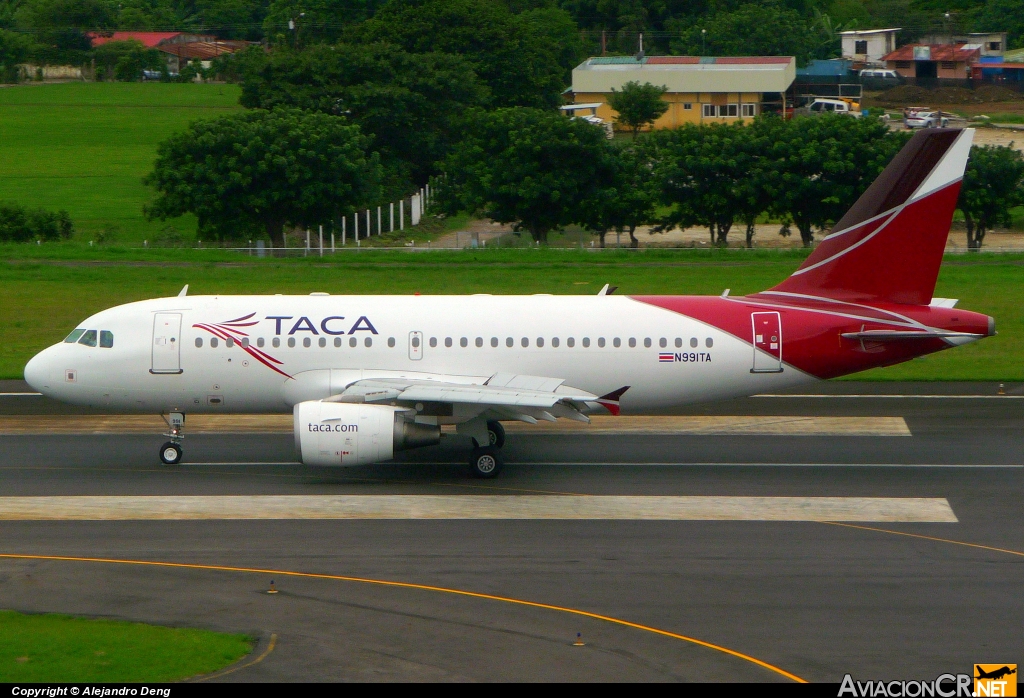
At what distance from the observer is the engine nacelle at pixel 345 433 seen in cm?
2589

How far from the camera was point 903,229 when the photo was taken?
28969 mm

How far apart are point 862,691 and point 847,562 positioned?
5974 mm

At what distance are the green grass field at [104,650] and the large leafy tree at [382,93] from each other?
64207mm

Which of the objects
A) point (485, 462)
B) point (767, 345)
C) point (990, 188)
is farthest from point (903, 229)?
point (990, 188)

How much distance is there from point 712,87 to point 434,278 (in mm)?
72997

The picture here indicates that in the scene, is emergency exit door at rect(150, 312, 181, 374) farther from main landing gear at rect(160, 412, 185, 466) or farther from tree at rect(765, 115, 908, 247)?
tree at rect(765, 115, 908, 247)

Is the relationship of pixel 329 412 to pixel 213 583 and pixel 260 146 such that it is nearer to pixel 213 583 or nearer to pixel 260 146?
pixel 213 583

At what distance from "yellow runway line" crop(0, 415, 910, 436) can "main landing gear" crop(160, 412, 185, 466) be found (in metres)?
3.60

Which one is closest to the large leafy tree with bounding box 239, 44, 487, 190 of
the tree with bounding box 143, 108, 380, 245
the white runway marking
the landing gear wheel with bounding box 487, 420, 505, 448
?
the tree with bounding box 143, 108, 380, 245

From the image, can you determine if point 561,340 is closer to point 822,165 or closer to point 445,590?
point 445,590

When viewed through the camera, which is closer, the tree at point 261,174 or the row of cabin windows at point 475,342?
the row of cabin windows at point 475,342

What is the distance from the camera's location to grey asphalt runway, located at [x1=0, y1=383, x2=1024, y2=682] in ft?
58.1

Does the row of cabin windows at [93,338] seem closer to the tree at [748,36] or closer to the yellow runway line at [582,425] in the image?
the yellow runway line at [582,425]

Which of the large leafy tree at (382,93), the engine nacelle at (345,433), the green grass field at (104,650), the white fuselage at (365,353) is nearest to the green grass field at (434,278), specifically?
the white fuselage at (365,353)
